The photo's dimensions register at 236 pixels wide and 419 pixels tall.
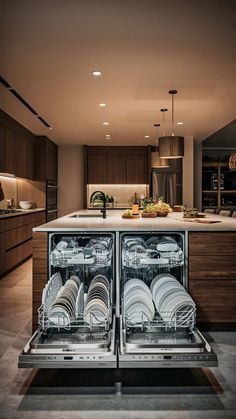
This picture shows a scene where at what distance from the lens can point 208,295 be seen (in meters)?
3.01

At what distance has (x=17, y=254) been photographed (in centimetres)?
606

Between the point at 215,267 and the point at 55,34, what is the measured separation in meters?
2.28

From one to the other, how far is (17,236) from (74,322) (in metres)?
3.93

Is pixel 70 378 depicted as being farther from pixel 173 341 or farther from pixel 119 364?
pixel 173 341

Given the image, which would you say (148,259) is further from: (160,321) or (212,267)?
(212,267)

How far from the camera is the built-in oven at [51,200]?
8434mm

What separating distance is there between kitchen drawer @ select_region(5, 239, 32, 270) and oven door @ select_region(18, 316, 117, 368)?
3.63 meters

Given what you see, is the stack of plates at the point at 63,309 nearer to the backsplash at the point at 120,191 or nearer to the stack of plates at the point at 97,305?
the stack of plates at the point at 97,305

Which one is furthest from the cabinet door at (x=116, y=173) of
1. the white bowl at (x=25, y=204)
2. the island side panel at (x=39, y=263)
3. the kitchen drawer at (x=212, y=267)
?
the island side panel at (x=39, y=263)

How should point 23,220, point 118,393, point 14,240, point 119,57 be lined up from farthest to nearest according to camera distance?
point 23,220 < point 14,240 < point 119,57 < point 118,393

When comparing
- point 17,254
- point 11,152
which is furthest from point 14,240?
point 11,152

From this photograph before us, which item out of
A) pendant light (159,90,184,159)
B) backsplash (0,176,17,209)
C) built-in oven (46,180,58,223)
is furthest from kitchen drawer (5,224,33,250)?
pendant light (159,90,184,159)

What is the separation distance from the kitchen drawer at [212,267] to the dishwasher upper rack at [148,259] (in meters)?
0.23

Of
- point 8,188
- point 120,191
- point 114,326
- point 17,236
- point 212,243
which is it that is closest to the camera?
point 114,326
